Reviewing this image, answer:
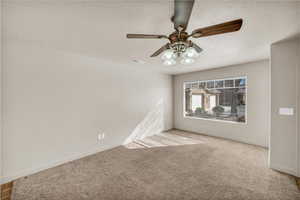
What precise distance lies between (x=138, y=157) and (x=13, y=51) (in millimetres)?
3003

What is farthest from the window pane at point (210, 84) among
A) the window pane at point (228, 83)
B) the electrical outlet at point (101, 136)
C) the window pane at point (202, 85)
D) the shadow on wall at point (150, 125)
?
the electrical outlet at point (101, 136)

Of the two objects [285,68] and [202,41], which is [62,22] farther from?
[285,68]

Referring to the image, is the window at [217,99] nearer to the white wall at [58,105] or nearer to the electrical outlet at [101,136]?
the white wall at [58,105]

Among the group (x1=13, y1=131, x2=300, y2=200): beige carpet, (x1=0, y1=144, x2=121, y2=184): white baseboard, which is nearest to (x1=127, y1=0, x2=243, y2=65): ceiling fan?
(x1=13, y1=131, x2=300, y2=200): beige carpet

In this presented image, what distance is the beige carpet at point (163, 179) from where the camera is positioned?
1771 millimetres

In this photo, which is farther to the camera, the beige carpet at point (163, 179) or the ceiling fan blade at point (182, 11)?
the beige carpet at point (163, 179)

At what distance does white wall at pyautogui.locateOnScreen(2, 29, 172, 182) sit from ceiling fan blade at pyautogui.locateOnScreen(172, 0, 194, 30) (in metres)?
2.42

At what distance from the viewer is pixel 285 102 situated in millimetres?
2275

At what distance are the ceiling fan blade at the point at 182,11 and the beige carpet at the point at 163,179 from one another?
2.14m

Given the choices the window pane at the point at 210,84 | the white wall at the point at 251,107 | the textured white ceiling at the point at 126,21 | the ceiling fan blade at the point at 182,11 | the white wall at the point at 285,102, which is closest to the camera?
the ceiling fan blade at the point at 182,11

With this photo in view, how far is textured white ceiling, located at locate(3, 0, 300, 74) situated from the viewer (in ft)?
4.56

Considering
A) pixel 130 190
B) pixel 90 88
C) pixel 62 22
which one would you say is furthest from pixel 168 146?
pixel 62 22

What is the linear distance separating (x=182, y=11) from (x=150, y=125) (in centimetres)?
383

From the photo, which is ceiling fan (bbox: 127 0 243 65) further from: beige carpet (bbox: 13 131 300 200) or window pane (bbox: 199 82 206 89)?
window pane (bbox: 199 82 206 89)
